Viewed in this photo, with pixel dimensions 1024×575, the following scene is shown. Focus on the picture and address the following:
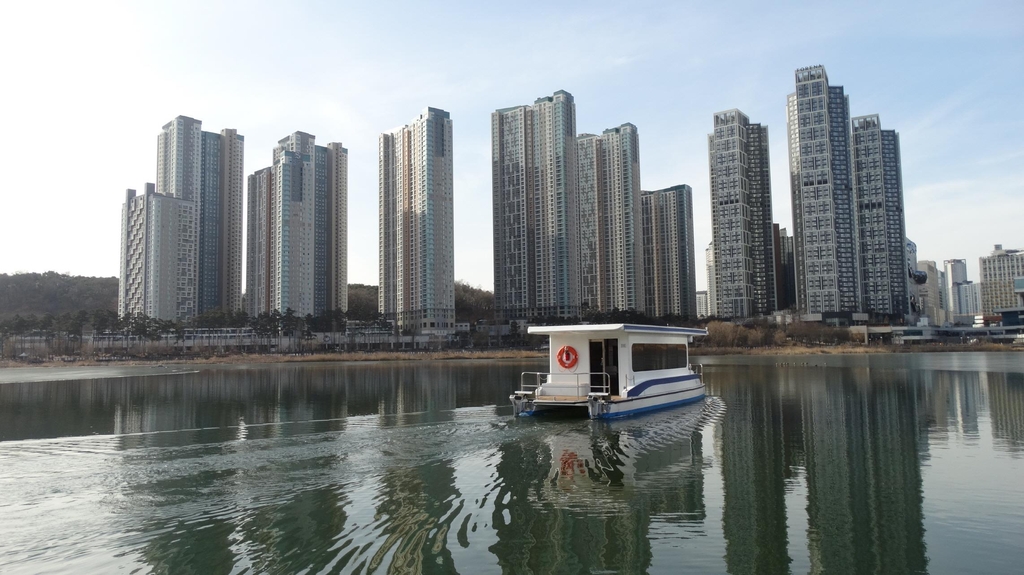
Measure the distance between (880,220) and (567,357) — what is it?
425ft

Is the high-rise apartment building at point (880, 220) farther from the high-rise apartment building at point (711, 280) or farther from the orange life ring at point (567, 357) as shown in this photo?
the orange life ring at point (567, 357)

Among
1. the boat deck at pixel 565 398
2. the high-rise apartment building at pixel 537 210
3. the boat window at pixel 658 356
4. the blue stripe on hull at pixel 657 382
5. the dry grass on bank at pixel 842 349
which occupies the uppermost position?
the high-rise apartment building at pixel 537 210

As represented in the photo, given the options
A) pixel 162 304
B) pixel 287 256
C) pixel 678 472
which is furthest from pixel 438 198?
pixel 678 472

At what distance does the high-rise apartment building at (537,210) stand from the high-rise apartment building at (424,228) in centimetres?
1898

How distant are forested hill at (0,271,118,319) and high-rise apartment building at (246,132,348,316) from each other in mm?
35087

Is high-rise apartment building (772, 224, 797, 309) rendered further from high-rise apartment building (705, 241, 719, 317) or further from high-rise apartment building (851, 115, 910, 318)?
high-rise apartment building (851, 115, 910, 318)

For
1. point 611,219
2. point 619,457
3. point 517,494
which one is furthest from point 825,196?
point 517,494

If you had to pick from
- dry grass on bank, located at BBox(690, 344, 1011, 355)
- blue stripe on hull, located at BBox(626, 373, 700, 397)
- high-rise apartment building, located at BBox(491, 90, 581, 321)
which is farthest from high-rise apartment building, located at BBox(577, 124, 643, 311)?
blue stripe on hull, located at BBox(626, 373, 700, 397)

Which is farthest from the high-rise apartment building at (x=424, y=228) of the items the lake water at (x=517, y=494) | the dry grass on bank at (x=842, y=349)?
the lake water at (x=517, y=494)

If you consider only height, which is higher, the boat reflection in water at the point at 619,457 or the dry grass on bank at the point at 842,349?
the boat reflection in water at the point at 619,457

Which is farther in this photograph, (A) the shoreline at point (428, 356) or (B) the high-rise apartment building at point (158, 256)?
(B) the high-rise apartment building at point (158, 256)

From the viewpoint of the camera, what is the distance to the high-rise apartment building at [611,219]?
13938 cm

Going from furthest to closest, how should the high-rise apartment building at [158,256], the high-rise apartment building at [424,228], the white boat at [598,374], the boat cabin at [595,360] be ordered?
1. the high-rise apartment building at [158,256]
2. the high-rise apartment building at [424,228]
3. the boat cabin at [595,360]
4. the white boat at [598,374]

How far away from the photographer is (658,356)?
25844 mm
